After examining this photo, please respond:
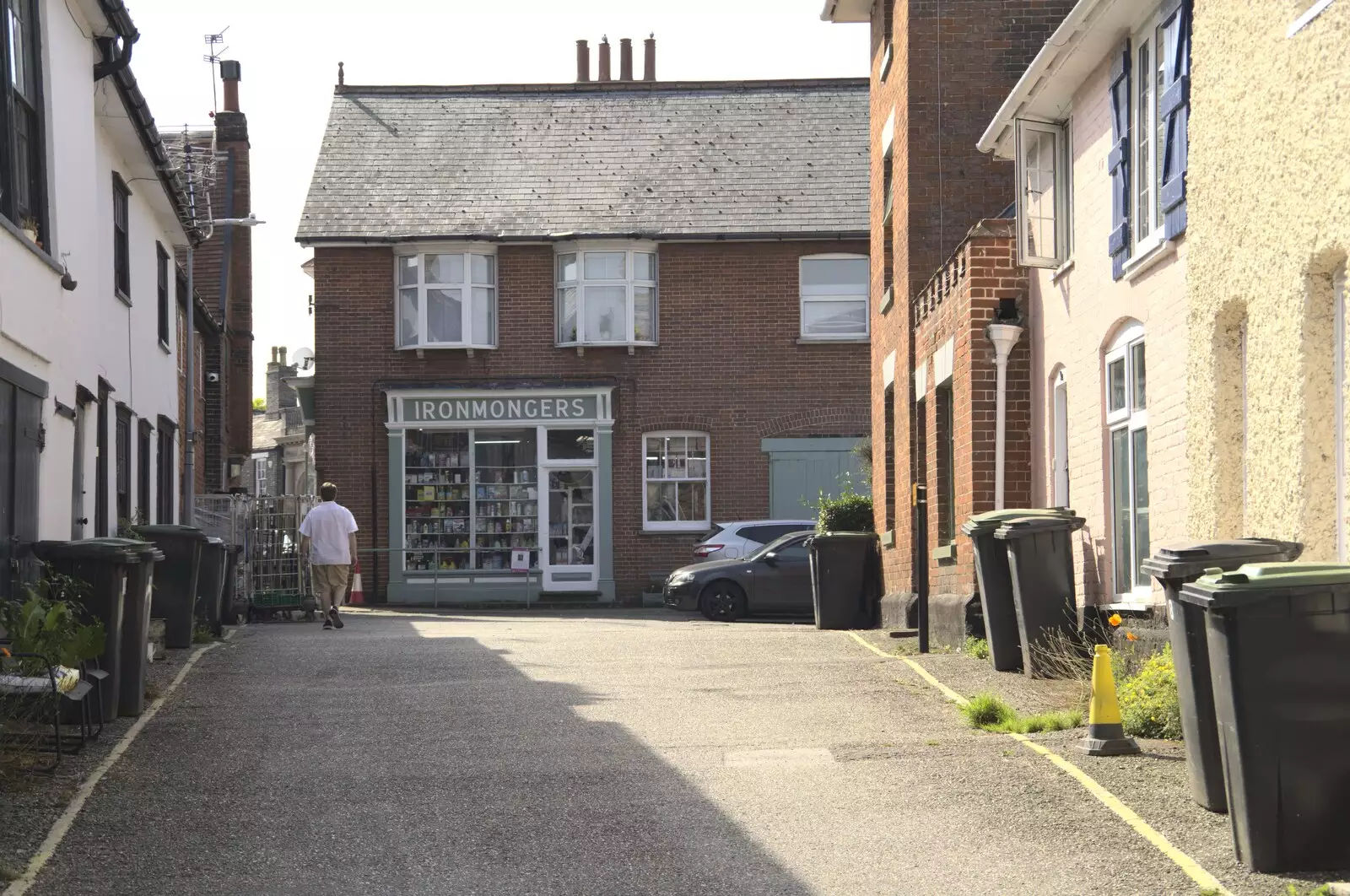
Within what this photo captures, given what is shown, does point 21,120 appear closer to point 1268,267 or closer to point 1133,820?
point 1268,267

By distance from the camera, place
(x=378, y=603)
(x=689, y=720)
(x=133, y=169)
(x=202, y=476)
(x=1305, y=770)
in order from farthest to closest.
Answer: (x=202, y=476), (x=378, y=603), (x=133, y=169), (x=689, y=720), (x=1305, y=770)

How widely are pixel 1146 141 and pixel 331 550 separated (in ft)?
38.3

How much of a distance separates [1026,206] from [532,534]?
54.8ft

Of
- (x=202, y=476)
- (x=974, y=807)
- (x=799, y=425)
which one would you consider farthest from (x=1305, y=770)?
(x=202, y=476)

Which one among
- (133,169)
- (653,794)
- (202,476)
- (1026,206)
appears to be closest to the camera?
(653,794)

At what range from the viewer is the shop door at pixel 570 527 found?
30969mm

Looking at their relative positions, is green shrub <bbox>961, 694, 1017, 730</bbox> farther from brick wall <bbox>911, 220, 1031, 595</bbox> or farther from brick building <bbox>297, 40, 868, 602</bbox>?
brick building <bbox>297, 40, 868, 602</bbox>

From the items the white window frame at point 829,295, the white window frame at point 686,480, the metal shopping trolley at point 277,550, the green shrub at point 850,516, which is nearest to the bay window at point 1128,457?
the green shrub at point 850,516

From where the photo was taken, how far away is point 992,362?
16172 millimetres

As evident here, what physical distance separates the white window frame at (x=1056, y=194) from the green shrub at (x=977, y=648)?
330cm

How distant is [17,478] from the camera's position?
39.9ft

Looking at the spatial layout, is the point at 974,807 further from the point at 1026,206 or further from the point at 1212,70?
the point at 1026,206

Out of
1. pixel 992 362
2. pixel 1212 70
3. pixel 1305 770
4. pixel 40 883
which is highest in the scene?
pixel 1212 70

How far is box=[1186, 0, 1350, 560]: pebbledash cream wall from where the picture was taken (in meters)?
8.77
